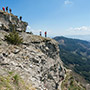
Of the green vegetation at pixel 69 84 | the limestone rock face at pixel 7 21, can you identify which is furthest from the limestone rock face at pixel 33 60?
the green vegetation at pixel 69 84

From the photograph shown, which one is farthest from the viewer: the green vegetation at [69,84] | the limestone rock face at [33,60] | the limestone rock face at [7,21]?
the green vegetation at [69,84]

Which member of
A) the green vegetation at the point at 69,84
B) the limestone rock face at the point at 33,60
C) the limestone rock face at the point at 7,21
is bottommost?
the green vegetation at the point at 69,84

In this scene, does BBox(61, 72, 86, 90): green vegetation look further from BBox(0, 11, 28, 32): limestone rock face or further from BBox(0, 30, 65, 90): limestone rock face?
BBox(0, 11, 28, 32): limestone rock face

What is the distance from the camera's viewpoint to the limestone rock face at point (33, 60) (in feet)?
46.0

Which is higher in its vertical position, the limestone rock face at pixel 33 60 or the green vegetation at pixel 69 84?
the limestone rock face at pixel 33 60

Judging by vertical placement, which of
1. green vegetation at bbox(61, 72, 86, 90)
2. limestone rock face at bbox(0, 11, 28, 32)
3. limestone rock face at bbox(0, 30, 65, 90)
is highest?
limestone rock face at bbox(0, 11, 28, 32)

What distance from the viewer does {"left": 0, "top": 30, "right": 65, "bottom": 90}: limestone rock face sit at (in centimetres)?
1402

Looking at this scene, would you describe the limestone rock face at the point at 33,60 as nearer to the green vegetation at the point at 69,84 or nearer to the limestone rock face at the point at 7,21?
the limestone rock face at the point at 7,21

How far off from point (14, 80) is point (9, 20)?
22785 mm

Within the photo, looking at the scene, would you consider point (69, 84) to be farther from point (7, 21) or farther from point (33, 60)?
point (7, 21)

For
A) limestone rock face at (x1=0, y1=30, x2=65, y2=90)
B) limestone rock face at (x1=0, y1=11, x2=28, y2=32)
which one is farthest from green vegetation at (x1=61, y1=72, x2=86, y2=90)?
limestone rock face at (x1=0, y1=11, x2=28, y2=32)

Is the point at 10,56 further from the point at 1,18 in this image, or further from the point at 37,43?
the point at 1,18

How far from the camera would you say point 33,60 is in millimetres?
20141

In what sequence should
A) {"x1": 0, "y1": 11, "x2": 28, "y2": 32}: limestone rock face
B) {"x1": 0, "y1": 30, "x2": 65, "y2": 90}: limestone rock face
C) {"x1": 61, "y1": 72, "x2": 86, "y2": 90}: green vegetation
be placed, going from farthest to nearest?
1. {"x1": 61, "y1": 72, "x2": 86, "y2": 90}: green vegetation
2. {"x1": 0, "y1": 11, "x2": 28, "y2": 32}: limestone rock face
3. {"x1": 0, "y1": 30, "x2": 65, "y2": 90}: limestone rock face
